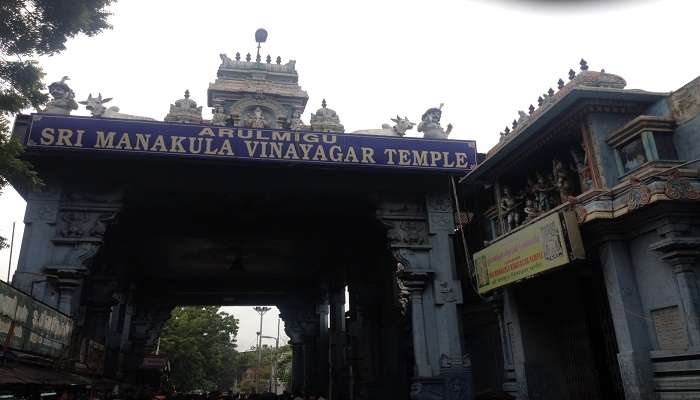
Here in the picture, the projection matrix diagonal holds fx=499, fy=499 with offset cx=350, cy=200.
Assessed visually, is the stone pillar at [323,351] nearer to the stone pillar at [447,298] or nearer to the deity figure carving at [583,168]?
the stone pillar at [447,298]

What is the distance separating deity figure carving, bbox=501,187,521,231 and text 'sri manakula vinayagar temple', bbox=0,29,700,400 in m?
0.07

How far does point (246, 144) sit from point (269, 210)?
4922 mm

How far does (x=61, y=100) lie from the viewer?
1395 centimetres

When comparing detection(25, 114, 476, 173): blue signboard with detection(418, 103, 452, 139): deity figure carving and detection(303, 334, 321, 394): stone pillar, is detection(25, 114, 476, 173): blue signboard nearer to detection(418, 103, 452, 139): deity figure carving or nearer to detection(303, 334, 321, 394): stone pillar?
detection(418, 103, 452, 139): deity figure carving

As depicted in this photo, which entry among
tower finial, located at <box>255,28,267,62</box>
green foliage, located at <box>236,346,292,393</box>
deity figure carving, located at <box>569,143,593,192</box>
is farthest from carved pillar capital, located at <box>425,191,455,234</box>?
green foliage, located at <box>236,346,292,393</box>

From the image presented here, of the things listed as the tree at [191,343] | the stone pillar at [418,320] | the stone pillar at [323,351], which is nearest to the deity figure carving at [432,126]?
the stone pillar at [418,320]

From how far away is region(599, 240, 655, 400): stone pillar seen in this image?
26.9 feet

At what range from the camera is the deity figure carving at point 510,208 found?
12523mm

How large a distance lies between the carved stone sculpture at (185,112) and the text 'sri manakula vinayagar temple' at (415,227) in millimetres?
61

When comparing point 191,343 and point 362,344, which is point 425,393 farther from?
point 191,343

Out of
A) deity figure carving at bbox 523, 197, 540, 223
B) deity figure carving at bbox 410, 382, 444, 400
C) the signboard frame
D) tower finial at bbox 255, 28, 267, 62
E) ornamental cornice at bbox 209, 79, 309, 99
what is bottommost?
deity figure carving at bbox 410, 382, 444, 400

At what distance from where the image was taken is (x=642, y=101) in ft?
31.9

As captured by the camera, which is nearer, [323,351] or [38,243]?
[38,243]

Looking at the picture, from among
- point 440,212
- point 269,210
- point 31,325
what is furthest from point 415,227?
point 31,325
